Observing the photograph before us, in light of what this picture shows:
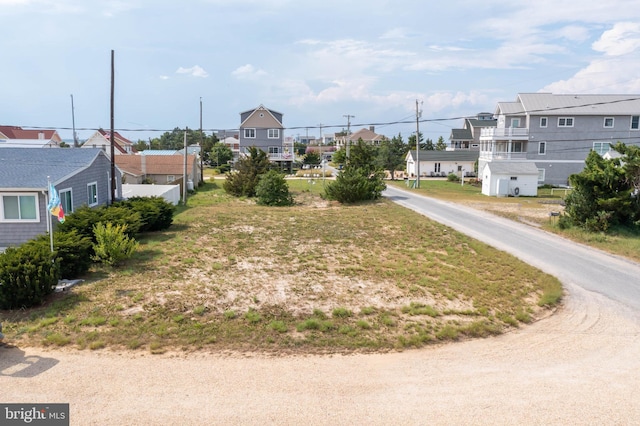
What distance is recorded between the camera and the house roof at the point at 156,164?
47.2 m

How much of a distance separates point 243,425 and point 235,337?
3.63 metres

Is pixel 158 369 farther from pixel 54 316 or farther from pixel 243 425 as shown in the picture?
pixel 54 316

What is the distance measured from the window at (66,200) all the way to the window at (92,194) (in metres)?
1.99

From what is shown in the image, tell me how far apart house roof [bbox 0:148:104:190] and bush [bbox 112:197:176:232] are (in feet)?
10.1

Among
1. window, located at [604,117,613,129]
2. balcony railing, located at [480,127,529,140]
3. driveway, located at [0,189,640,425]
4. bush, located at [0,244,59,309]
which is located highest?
window, located at [604,117,613,129]

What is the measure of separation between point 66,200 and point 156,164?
27.0 metres

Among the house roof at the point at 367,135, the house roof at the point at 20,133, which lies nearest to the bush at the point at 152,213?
the house roof at the point at 20,133

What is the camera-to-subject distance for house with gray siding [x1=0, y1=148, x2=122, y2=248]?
2005 cm

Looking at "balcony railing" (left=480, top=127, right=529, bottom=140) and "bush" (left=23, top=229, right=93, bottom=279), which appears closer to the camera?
"bush" (left=23, top=229, right=93, bottom=279)

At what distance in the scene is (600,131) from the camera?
4625cm

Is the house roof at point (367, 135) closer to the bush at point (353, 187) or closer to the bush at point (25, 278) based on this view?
the bush at point (353, 187)

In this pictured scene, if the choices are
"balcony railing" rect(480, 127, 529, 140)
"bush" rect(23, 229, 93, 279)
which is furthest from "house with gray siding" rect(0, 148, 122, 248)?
"balcony railing" rect(480, 127, 529, 140)

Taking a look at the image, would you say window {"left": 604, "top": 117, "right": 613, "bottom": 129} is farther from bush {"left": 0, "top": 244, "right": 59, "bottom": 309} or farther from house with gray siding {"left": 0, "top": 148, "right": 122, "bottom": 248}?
bush {"left": 0, "top": 244, "right": 59, "bottom": 309}

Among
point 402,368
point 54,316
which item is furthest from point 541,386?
point 54,316
